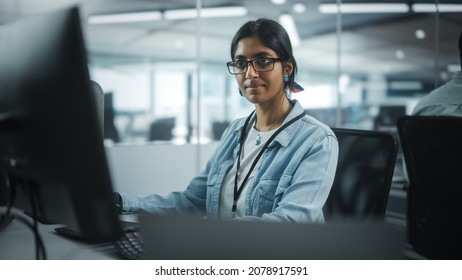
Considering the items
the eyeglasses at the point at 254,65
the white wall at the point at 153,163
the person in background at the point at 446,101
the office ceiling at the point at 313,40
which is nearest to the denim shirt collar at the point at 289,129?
the eyeglasses at the point at 254,65

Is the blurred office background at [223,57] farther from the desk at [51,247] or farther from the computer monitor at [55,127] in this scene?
the desk at [51,247]

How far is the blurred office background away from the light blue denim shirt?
166mm

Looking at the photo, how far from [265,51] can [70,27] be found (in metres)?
0.78

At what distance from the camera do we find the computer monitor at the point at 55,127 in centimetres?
55

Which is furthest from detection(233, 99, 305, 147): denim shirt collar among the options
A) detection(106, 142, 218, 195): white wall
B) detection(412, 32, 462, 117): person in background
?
detection(106, 142, 218, 195): white wall

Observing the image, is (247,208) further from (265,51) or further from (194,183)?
(265,51)

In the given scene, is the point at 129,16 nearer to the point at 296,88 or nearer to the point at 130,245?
the point at 296,88

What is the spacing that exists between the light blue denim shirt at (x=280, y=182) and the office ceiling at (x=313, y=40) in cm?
192

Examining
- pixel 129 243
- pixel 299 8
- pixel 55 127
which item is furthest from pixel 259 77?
pixel 299 8

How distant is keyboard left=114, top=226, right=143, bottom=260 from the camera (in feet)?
2.83

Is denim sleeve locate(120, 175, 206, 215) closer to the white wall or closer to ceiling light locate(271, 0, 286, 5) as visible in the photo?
the white wall

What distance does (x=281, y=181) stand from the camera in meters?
1.14

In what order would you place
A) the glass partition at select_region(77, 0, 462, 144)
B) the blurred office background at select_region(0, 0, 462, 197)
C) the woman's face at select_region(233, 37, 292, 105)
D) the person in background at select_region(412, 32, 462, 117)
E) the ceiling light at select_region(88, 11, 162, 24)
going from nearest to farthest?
1. the woman's face at select_region(233, 37, 292, 105)
2. the person in background at select_region(412, 32, 462, 117)
3. the blurred office background at select_region(0, 0, 462, 197)
4. the glass partition at select_region(77, 0, 462, 144)
5. the ceiling light at select_region(88, 11, 162, 24)

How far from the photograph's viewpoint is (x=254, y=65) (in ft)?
4.14
